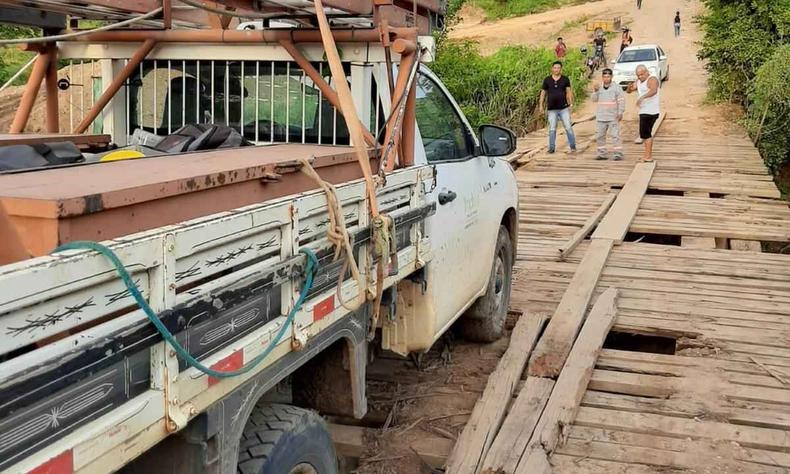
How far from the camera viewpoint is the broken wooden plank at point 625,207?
9359 mm

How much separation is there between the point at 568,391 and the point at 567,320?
1371 mm

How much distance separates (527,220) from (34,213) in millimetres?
8920

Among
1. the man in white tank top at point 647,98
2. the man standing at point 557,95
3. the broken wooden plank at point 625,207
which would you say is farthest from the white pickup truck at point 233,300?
the man standing at point 557,95

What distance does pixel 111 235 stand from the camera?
219cm

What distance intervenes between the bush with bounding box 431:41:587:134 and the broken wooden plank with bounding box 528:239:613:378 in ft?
53.1

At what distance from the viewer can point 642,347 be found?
649cm

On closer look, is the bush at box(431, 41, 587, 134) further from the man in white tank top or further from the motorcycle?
the man in white tank top

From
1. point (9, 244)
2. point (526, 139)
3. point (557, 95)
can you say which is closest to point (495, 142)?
point (9, 244)

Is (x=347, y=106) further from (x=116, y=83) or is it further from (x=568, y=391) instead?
(x=568, y=391)

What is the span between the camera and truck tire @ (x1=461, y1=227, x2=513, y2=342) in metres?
5.68

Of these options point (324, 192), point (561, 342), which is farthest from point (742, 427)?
point (324, 192)

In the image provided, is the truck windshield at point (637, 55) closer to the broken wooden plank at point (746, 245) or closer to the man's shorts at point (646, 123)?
the man's shorts at point (646, 123)

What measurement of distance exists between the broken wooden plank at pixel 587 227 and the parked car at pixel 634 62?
14.7 m

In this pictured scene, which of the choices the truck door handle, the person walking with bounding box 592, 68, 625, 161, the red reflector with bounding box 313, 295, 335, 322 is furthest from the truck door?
the person walking with bounding box 592, 68, 625, 161
